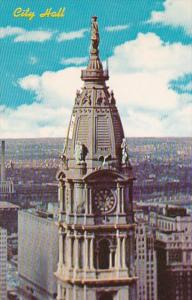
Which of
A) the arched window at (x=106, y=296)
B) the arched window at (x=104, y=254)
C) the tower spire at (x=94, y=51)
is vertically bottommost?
the arched window at (x=106, y=296)

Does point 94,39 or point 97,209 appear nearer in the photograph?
point 97,209

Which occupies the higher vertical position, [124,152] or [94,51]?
[94,51]

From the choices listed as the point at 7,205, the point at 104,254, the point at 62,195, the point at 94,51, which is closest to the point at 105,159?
the point at 62,195

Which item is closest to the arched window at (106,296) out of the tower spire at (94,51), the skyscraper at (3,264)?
the tower spire at (94,51)

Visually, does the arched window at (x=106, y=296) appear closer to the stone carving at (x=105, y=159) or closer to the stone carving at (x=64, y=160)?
the stone carving at (x=105, y=159)

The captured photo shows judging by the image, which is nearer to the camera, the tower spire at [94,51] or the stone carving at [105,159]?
the stone carving at [105,159]

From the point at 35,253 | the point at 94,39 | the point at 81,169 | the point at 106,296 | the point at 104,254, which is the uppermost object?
the point at 94,39

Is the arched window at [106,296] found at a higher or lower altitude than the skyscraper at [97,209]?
lower

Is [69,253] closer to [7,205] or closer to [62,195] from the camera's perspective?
[62,195]

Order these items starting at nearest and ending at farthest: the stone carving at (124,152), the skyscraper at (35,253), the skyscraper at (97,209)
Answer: the skyscraper at (97,209)
the stone carving at (124,152)
the skyscraper at (35,253)
